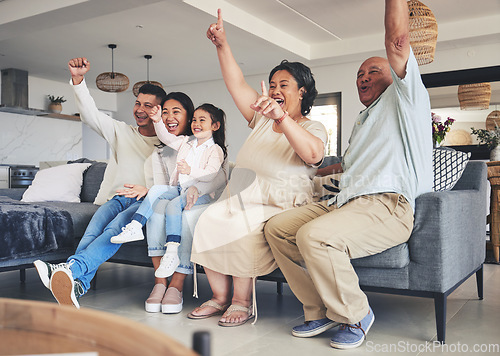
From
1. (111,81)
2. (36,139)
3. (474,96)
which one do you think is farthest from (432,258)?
(36,139)

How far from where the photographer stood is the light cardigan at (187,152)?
8.12 ft

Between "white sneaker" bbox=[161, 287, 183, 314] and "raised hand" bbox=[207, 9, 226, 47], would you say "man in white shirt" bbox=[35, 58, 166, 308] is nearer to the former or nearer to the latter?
"white sneaker" bbox=[161, 287, 183, 314]

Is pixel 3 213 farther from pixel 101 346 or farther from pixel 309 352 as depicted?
pixel 101 346

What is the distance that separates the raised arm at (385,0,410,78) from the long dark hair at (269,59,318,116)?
547 mm

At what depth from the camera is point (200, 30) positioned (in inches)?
243

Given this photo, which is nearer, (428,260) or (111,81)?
(428,260)

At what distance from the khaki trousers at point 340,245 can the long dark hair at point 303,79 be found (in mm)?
627

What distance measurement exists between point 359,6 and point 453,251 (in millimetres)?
4395

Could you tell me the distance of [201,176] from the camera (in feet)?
8.10

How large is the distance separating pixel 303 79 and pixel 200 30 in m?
4.20

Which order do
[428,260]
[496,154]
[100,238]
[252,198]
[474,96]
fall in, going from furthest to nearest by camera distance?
1. [474,96]
2. [496,154]
3. [100,238]
4. [252,198]
5. [428,260]

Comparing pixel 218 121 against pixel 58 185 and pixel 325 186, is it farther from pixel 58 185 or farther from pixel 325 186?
pixel 58 185

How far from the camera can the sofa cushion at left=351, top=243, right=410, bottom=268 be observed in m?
1.90

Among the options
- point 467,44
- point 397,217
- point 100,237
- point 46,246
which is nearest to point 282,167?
point 397,217
